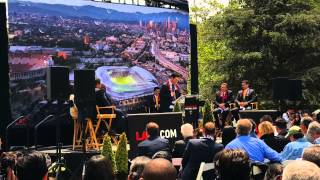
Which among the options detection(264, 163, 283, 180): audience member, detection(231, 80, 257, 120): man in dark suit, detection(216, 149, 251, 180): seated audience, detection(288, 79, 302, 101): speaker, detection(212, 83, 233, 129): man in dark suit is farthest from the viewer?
detection(212, 83, 233, 129): man in dark suit

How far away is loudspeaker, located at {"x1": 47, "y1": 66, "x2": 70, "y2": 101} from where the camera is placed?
33.9 ft

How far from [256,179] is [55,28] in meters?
9.90

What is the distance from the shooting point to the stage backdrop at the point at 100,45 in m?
13.2

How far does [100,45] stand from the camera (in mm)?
15492

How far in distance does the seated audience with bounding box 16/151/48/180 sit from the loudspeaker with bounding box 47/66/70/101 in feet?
22.8

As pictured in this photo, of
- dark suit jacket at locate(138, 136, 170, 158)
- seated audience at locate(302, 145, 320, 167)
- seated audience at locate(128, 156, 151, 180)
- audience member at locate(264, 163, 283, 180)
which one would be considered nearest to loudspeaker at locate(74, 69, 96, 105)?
dark suit jacket at locate(138, 136, 170, 158)

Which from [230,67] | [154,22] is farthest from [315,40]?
[154,22]

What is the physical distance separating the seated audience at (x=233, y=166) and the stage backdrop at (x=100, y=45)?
10298 millimetres

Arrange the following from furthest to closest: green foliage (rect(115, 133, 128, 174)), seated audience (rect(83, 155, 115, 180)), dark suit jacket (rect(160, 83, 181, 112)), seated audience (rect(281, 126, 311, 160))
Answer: dark suit jacket (rect(160, 83, 181, 112)), green foliage (rect(115, 133, 128, 174)), seated audience (rect(281, 126, 311, 160)), seated audience (rect(83, 155, 115, 180))

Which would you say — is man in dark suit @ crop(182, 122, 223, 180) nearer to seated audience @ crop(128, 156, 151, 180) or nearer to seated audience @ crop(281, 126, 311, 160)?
seated audience @ crop(281, 126, 311, 160)

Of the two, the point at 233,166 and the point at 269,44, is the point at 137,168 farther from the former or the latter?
the point at 269,44

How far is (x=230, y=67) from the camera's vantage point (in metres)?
27.3

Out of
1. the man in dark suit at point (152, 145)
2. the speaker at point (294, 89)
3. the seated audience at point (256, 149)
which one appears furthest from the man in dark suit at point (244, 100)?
the seated audience at point (256, 149)

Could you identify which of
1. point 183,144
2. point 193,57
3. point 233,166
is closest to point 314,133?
point 183,144
